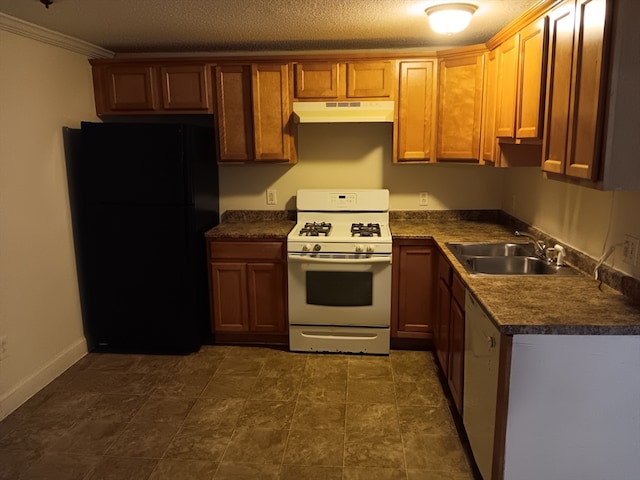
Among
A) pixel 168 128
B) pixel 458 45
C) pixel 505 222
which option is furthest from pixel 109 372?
pixel 458 45

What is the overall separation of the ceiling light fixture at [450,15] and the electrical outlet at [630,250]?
1.38 m

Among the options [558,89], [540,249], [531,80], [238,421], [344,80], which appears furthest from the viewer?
[344,80]

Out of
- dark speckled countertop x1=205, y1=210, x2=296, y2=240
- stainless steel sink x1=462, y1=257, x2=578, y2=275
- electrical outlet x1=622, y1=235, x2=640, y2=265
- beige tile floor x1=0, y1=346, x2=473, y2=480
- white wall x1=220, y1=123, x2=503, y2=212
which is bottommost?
beige tile floor x1=0, y1=346, x2=473, y2=480

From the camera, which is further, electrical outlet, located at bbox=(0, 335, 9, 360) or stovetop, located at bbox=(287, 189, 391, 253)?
stovetop, located at bbox=(287, 189, 391, 253)

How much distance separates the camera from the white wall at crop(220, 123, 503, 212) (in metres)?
3.87

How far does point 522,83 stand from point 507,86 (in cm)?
27

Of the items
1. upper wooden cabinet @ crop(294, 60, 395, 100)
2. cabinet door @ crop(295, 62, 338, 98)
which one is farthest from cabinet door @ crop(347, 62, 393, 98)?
cabinet door @ crop(295, 62, 338, 98)

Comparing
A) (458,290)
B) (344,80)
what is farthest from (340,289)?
(344,80)

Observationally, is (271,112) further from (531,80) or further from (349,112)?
(531,80)

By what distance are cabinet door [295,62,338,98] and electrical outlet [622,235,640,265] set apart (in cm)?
211

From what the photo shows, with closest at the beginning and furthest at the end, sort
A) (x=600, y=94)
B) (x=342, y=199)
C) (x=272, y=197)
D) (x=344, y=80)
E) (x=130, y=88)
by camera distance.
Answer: (x=600, y=94), (x=344, y=80), (x=130, y=88), (x=342, y=199), (x=272, y=197)

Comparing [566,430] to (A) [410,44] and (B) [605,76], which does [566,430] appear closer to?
(B) [605,76]

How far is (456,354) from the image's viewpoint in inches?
105

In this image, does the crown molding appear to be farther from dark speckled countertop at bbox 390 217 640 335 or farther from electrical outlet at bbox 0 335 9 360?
dark speckled countertop at bbox 390 217 640 335
